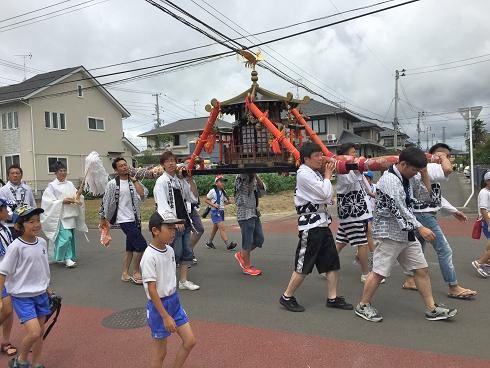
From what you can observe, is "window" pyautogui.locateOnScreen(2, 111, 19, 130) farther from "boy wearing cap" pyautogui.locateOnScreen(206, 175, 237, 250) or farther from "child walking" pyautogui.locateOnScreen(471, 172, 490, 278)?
"child walking" pyautogui.locateOnScreen(471, 172, 490, 278)

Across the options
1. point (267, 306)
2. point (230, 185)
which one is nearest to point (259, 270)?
point (267, 306)

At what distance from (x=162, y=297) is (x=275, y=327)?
Result: 1653 millimetres

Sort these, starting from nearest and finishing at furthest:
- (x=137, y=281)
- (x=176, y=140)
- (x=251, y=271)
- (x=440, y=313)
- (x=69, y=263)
Answer: 1. (x=440, y=313)
2. (x=137, y=281)
3. (x=251, y=271)
4. (x=69, y=263)
5. (x=176, y=140)

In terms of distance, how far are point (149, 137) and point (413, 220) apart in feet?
152

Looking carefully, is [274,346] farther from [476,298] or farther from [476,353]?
[476,298]

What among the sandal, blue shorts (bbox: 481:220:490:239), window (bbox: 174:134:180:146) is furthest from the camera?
window (bbox: 174:134:180:146)

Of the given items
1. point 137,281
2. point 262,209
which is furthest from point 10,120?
point 137,281

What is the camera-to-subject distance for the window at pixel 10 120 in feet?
87.5

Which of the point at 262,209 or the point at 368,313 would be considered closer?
the point at 368,313

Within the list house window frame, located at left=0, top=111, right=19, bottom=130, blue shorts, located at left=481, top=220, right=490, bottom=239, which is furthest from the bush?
blue shorts, located at left=481, top=220, right=490, bottom=239

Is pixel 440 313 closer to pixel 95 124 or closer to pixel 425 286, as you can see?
pixel 425 286

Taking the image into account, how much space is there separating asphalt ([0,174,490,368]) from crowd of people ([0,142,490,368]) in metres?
0.21

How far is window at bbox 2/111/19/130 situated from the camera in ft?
87.5

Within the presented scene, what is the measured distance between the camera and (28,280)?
3.45 m
